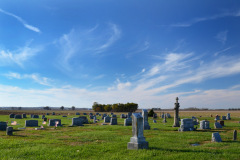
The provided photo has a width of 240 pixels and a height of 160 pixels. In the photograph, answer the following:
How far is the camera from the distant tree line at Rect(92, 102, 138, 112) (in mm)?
85812

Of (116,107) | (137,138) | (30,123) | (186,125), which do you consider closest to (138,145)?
(137,138)

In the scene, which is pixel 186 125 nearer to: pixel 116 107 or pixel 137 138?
pixel 137 138

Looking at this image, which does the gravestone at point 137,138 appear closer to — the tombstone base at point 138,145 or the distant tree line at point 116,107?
the tombstone base at point 138,145

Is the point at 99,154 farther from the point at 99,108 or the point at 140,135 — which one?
the point at 99,108

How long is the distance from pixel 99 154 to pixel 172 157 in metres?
3.26

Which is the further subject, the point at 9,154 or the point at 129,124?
the point at 129,124

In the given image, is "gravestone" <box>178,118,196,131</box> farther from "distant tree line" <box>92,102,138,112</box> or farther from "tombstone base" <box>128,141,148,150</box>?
"distant tree line" <box>92,102,138,112</box>

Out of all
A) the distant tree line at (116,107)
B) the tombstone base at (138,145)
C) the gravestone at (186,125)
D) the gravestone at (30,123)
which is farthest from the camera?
the distant tree line at (116,107)

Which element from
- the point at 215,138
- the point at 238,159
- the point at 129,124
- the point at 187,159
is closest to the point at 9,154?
the point at 187,159

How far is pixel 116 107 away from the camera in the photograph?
87625mm

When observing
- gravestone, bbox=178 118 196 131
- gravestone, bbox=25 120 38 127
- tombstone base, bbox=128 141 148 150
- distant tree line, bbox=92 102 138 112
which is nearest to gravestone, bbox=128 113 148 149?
tombstone base, bbox=128 141 148 150

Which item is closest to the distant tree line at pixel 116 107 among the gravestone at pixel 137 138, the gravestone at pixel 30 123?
the gravestone at pixel 30 123

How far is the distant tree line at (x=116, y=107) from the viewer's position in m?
85.8

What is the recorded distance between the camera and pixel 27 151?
990cm
